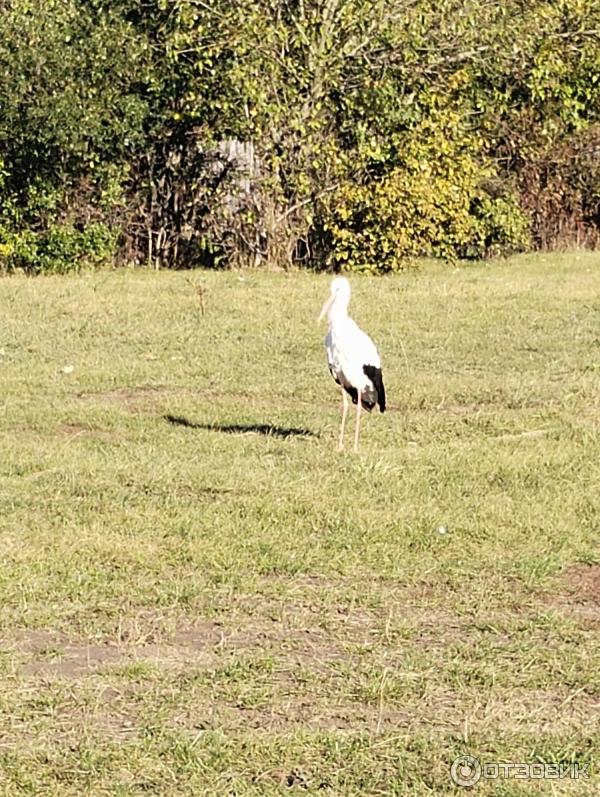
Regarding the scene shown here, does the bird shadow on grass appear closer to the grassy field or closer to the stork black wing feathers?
the grassy field

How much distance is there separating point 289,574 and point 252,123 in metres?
12.6

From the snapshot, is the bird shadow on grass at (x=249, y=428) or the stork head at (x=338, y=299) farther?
the bird shadow on grass at (x=249, y=428)

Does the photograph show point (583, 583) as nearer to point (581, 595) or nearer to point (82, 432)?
point (581, 595)

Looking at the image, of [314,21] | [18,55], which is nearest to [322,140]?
[314,21]

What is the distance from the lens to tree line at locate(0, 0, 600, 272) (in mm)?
17422

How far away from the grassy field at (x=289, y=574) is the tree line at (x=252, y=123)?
636 centimetres

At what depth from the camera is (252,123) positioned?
18.0 meters

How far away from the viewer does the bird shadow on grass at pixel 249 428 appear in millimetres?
8812

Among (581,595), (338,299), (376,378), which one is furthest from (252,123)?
(581,595)

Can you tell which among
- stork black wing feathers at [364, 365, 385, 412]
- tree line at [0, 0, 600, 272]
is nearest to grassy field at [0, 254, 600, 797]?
stork black wing feathers at [364, 365, 385, 412]

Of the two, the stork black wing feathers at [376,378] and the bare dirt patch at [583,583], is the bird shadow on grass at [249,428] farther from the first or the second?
the bare dirt patch at [583,583]

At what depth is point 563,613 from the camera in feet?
18.4

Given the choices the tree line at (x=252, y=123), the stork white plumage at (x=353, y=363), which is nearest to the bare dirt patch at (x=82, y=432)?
the stork white plumage at (x=353, y=363)

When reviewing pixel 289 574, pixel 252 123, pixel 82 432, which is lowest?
pixel 82 432
